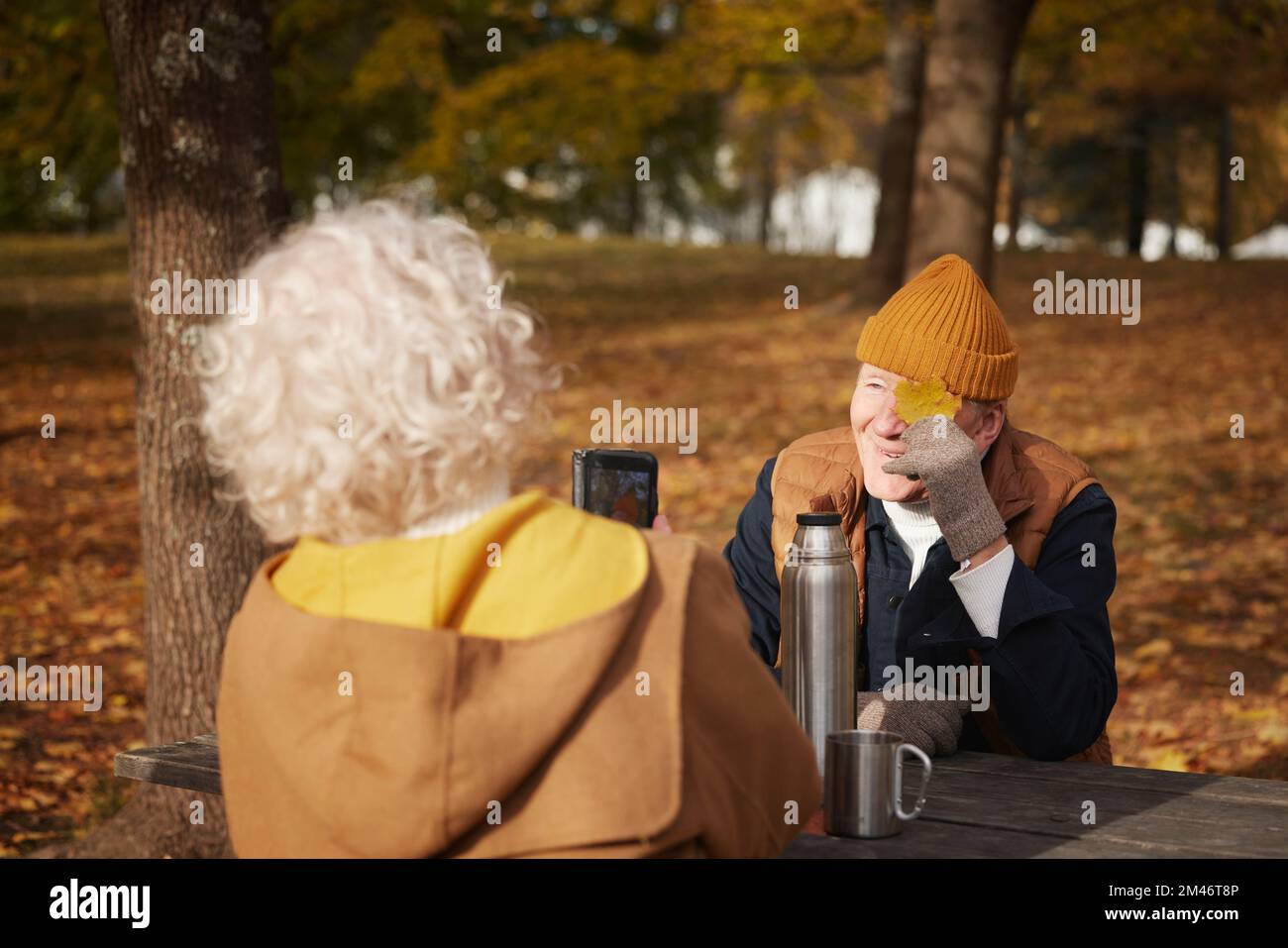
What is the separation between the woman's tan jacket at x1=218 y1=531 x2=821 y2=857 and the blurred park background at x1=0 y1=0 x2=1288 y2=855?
30cm

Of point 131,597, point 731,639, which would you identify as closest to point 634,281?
point 131,597

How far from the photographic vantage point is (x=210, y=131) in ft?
14.3

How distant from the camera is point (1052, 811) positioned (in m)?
2.39

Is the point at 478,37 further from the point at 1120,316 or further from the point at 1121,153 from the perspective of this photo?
the point at 1121,153

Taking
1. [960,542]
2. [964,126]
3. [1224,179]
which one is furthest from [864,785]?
[1224,179]

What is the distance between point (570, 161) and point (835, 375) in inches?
705

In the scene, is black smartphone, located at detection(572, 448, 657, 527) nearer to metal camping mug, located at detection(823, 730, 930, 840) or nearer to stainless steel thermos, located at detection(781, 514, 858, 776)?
stainless steel thermos, located at detection(781, 514, 858, 776)

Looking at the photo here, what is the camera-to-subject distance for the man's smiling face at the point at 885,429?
107 inches

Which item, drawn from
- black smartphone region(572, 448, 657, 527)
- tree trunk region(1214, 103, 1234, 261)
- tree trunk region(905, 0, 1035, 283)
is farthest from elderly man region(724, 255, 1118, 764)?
tree trunk region(1214, 103, 1234, 261)

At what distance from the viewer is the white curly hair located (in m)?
1.74

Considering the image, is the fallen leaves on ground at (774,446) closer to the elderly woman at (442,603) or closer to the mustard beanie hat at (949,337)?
the elderly woman at (442,603)

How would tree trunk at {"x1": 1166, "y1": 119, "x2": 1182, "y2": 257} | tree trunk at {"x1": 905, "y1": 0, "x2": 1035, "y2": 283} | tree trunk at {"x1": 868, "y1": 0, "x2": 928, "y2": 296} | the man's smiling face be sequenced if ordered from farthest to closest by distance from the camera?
tree trunk at {"x1": 1166, "y1": 119, "x2": 1182, "y2": 257}
tree trunk at {"x1": 868, "y1": 0, "x2": 928, "y2": 296}
tree trunk at {"x1": 905, "y1": 0, "x2": 1035, "y2": 283}
the man's smiling face

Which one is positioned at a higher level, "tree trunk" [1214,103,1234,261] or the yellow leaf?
"tree trunk" [1214,103,1234,261]

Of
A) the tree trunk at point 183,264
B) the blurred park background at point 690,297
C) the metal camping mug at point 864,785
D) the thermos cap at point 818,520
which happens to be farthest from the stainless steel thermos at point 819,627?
the tree trunk at point 183,264
